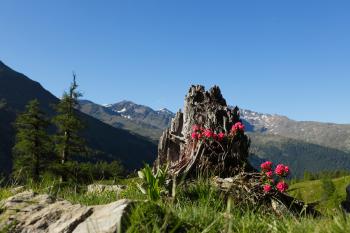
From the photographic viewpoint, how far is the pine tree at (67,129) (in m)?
60.1

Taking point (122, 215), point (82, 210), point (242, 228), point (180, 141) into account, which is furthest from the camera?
point (180, 141)

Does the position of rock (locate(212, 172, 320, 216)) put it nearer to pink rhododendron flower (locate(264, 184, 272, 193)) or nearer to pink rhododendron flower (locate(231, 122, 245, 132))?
pink rhododendron flower (locate(264, 184, 272, 193))

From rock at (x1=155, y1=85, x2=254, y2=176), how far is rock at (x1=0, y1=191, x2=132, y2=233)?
773 centimetres

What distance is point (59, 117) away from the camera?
6050 cm

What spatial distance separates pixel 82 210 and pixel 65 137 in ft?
184

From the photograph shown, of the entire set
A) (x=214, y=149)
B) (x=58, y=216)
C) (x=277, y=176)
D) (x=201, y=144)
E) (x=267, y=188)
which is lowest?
(x=58, y=216)

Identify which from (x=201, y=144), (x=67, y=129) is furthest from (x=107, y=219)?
Result: (x=67, y=129)

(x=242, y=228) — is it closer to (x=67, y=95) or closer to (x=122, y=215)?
(x=122, y=215)

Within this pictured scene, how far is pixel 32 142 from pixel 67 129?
5032 millimetres

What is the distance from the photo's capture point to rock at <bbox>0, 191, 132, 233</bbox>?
15.5 feet

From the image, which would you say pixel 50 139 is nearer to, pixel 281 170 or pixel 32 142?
pixel 32 142

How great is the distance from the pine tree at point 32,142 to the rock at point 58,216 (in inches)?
2192

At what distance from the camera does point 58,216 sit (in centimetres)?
537

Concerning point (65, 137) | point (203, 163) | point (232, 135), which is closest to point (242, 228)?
point (203, 163)
